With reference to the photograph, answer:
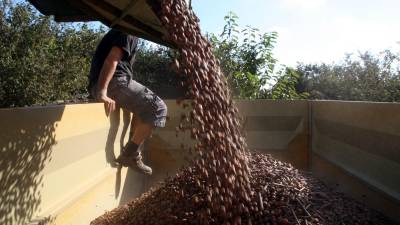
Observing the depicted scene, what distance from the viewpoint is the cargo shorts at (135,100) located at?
13.4 feet

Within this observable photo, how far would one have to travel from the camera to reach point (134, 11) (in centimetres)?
320

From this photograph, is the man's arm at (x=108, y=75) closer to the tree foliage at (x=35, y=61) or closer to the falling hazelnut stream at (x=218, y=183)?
the falling hazelnut stream at (x=218, y=183)

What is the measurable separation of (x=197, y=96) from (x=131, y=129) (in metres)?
1.97

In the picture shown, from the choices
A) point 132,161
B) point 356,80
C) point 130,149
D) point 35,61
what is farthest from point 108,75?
point 356,80

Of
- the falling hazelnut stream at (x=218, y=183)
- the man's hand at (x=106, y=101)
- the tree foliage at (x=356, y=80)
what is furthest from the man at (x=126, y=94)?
the tree foliage at (x=356, y=80)

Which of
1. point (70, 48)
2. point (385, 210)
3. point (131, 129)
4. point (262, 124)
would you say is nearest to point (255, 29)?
point (262, 124)

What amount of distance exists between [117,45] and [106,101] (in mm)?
580

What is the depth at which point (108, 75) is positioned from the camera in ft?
12.8

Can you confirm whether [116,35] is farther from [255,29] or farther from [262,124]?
[255,29]

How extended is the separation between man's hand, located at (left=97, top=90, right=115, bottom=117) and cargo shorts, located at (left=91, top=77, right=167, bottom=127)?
0.65 ft

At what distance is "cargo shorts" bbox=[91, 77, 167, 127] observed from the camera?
407cm

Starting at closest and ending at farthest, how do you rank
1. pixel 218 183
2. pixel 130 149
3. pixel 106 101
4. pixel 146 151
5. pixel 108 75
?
pixel 218 183 → pixel 106 101 → pixel 108 75 → pixel 130 149 → pixel 146 151

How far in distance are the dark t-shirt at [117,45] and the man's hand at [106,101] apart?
0.30 m

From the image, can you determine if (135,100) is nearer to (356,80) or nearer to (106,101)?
(106,101)
